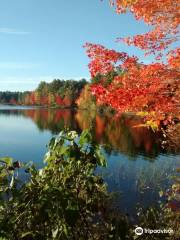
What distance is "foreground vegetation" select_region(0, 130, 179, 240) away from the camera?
13.0 ft

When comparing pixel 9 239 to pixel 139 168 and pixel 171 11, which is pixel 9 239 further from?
pixel 139 168

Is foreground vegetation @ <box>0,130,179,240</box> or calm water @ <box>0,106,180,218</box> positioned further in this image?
calm water @ <box>0,106,180,218</box>

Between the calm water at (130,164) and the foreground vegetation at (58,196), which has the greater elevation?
the foreground vegetation at (58,196)

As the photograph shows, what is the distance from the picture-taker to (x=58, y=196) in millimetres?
3963

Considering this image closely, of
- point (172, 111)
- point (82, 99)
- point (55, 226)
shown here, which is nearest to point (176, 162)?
point (172, 111)

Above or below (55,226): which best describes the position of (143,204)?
below

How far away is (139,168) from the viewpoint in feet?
92.4

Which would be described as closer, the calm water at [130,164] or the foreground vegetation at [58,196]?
the foreground vegetation at [58,196]

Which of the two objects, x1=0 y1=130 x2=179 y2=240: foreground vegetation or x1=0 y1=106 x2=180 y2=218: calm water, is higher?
x1=0 y1=130 x2=179 y2=240: foreground vegetation

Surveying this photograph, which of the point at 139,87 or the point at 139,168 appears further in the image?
the point at 139,168

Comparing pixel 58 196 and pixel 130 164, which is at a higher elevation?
pixel 58 196

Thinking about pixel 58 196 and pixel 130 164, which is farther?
pixel 130 164

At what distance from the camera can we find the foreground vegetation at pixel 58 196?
13.0ft

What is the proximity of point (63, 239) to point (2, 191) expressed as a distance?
0.95 metres
